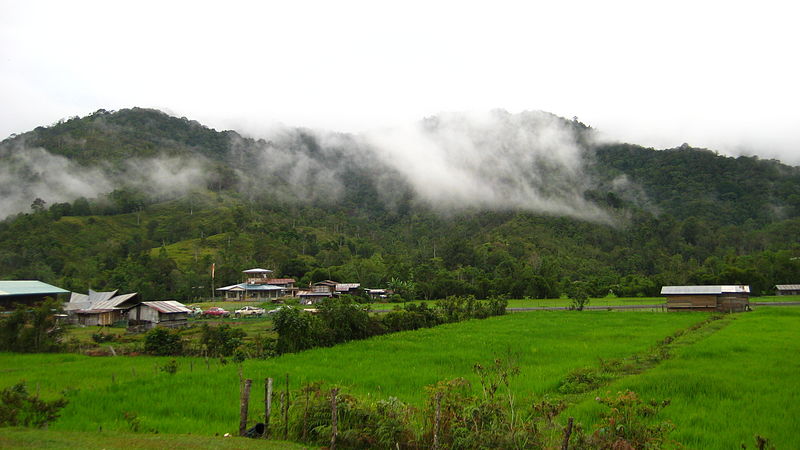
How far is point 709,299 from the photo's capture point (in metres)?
46.4

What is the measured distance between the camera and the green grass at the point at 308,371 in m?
12.7

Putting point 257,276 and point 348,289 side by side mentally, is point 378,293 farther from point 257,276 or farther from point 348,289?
point 257,276

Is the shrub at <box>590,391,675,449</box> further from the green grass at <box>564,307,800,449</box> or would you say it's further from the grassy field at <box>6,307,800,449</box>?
the grassy field at <box>6,307,800,449</box>

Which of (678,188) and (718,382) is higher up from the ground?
(678,188)

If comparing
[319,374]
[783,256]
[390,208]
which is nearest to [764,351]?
[319,374]

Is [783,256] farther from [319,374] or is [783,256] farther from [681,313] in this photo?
[319,374]

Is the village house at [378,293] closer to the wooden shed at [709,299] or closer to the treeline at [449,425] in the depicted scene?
the wooden shed at [709,299]

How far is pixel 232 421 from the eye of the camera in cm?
1171

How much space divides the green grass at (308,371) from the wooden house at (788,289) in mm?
50561

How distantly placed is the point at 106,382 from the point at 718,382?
20700 mm

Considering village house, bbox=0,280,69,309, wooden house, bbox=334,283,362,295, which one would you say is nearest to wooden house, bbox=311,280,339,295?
wooden house, bbox=334,283,362,295

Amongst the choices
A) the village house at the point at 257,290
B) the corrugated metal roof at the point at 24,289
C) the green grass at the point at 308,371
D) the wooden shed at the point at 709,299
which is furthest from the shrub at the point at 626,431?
the village house at the point at 257,290

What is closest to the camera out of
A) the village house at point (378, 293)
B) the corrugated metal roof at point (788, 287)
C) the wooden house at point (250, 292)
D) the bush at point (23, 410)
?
the bush at point (23, 410)

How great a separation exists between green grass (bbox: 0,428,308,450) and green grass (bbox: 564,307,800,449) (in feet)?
25.4
